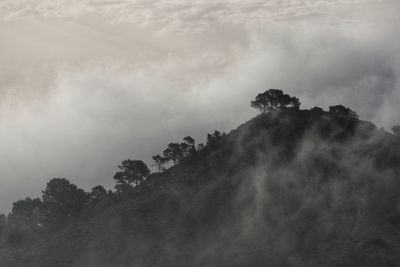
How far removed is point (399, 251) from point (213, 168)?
58473mm

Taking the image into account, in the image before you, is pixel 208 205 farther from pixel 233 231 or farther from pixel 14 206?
pixel 14 206

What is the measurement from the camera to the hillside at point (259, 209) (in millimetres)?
110125

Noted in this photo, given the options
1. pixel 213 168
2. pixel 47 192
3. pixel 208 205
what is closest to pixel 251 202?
pixel 208 205

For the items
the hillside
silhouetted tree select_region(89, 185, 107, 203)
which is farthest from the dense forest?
silhouetted tree select_region(89, 185, 107, 203)

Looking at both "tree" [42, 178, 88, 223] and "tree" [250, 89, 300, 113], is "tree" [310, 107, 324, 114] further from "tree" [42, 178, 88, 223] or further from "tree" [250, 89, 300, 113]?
"tree" [42, 178, 88, 223]

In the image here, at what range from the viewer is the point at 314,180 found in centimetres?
13350

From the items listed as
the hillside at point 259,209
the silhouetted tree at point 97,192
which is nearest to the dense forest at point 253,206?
the hillside at point 259,209

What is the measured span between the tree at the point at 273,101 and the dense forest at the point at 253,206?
0.88ft

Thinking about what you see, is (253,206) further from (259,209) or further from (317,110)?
(317,110)

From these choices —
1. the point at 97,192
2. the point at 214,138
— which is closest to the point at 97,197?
the point at 97,192

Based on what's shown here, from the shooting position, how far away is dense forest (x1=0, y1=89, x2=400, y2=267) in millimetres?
110875

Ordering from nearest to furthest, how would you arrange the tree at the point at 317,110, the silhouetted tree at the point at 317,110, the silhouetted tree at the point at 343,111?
the tree at the point at 317,110
the silhouetted tree at the point at 317,110
the silhouetted tree at the point at 343,111

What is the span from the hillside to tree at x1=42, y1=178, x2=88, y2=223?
8.04 m

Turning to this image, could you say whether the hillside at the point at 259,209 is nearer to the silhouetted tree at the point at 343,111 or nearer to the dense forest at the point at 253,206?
the dense forest at the point at 253,206
